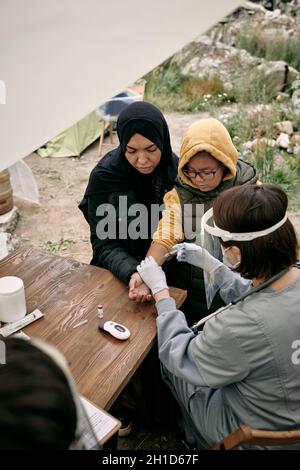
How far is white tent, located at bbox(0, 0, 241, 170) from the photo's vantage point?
692 millimetres

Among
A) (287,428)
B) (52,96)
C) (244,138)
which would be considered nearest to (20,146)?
(52,96)

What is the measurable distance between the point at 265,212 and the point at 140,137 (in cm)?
94

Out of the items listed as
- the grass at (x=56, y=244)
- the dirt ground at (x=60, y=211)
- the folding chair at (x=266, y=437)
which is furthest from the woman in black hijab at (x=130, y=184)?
the grass at (x=56, y=244)

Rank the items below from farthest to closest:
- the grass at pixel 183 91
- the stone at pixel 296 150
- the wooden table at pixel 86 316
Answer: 1. the grass at pixel 183 91
2. the stone at pixel 296 150
3. the wooden table at pixel 86 316

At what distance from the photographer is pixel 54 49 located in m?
0.75

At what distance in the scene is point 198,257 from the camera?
190 cm

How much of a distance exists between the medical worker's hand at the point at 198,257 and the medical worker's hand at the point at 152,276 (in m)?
0.15

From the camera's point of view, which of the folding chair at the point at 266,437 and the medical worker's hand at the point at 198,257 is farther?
the medical worker's hand at the point at 198,257

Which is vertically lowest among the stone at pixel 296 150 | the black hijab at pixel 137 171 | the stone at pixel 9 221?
the stone at pixel 9 221

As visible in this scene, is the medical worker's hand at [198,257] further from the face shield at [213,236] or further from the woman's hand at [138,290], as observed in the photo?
the woman's hand at [138,290]

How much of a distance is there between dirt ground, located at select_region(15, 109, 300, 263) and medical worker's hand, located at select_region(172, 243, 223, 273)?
2.18 metres

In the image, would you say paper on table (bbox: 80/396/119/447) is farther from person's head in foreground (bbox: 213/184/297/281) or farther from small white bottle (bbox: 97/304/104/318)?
person's head in foreground (bbox: 213/184/297/281)

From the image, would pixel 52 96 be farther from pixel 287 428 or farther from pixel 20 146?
pixel 287 428

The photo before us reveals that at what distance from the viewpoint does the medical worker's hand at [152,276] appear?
1750mm
